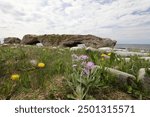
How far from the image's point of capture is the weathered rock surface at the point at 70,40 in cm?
1733

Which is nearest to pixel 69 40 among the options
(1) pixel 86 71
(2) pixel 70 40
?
(2) pixel 70 40

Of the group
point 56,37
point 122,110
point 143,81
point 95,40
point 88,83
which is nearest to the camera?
point 122,110

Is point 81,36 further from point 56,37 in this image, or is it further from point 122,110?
point 122,110

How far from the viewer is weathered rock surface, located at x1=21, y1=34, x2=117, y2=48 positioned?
56.9 ft

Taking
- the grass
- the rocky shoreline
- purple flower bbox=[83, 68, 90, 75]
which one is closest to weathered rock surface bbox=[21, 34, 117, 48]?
the rocky shoreline

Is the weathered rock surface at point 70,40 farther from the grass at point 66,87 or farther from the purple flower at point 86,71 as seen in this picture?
the purple flower at point 86,71

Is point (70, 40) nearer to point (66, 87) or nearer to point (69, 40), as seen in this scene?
point (69, 40)

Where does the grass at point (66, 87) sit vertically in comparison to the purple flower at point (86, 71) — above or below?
below

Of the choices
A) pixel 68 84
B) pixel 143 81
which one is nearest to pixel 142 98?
pixel 143 81

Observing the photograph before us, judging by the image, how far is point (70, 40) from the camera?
758 inches

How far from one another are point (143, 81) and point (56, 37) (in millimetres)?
17156

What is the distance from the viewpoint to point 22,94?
10.5 feet

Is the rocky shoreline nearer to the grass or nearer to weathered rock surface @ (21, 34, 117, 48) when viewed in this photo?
weathered rock surface @ (21, 34, 117, 48)

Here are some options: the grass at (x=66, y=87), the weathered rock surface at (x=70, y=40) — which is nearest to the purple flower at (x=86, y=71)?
the grass at (x=66, y=87)
